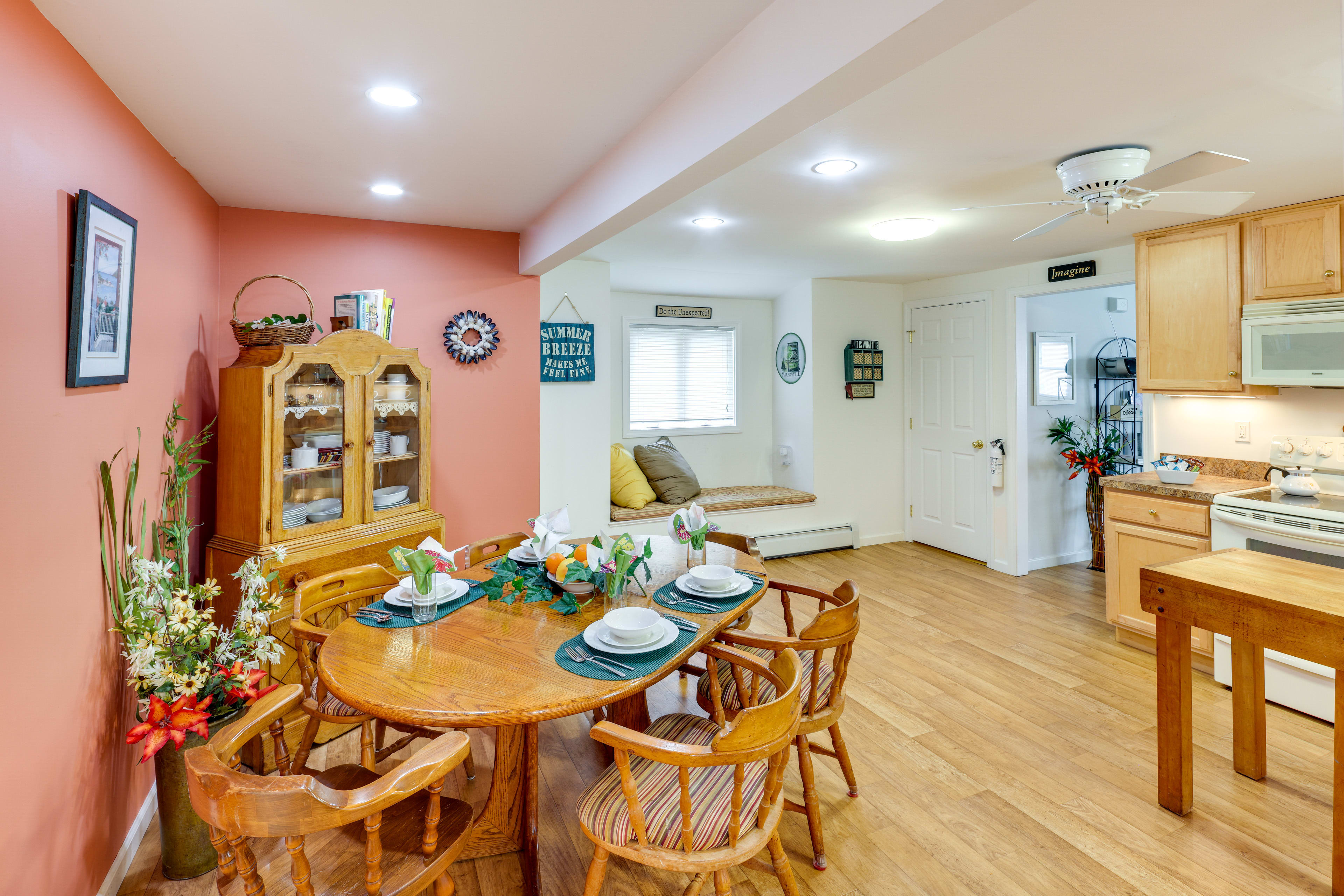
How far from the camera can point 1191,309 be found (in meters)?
3.54

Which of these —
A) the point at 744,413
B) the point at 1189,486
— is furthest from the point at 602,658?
the point at 744,413

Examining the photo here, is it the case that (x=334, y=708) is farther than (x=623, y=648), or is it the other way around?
(x=334, y=708)

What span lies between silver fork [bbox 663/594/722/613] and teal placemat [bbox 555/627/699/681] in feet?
0.78

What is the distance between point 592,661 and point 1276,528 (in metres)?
3.13

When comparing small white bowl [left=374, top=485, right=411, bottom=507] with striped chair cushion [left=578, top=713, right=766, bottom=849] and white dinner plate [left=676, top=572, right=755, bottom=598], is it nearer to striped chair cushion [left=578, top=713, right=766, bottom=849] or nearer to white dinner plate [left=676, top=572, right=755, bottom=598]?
white dinner plate [left=676, top=572, right=755, bottom=598]

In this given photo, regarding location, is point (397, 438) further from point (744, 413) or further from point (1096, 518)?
point (1096, 518)

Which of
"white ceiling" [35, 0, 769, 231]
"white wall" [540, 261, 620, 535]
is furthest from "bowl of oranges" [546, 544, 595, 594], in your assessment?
"white wall" [540, 261, 620, 535]

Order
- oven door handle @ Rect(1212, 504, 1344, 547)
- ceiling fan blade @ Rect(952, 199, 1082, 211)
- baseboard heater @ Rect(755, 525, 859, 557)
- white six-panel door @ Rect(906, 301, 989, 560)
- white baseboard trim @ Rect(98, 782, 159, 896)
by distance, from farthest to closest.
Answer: baseboard heater @ Rect(755, 525, 859, 557), white six-panel door @ Rect(906, 301, 989, 560), ceiling fan blade @ Rect(952, 199, 1082, 211), oven door handle @ Rect(1212, 504, 1344, 547), white baseboard trim @ Rect(98, 782, 159, 896)

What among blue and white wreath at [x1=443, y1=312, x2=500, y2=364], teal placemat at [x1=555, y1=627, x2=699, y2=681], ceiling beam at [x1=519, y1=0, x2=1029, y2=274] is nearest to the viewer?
ceiling beam at [x1=519, y1=0, x2=1029, y2=274]

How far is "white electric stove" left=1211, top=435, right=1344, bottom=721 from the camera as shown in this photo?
108 inches

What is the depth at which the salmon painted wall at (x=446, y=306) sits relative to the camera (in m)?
3.23

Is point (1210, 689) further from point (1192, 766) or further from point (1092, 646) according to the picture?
point (1192, 766)

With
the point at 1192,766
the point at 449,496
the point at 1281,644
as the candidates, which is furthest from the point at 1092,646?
the point at 449,496

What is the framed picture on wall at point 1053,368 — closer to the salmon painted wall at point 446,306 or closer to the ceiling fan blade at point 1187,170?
the ceiling fan blade at point 1187,170
